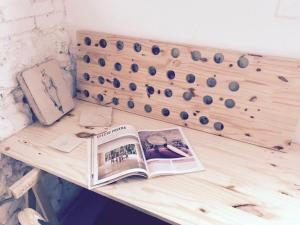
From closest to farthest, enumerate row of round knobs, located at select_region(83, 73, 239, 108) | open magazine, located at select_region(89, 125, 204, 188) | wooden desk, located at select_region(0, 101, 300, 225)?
wooden desk, located at select_region(0, 101, 300, 225)
open magazine, located at select_region(89, 125, 204, 188)
row of round knobs, located at select_region(83, 73, 239, 108)

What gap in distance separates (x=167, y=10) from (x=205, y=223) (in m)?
0.75

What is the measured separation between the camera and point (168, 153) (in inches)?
38.5

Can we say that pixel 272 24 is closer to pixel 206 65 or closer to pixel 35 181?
pixel 206 65

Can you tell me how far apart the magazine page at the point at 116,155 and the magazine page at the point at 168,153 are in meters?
0.04

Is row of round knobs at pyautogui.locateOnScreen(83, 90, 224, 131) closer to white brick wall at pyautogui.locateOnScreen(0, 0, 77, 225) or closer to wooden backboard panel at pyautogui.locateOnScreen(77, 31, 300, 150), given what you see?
wooden backboard panel at pyautogui.locateOnScreen(77, 31, 300, 150)

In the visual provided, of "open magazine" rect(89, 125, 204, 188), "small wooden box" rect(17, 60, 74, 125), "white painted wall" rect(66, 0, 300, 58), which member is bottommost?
"open magazine" rect(89, 125, 204, 188)

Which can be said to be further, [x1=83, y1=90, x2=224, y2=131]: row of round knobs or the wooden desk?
[x1=83, y1=90, x2=224, y2=131]: row of round knobs

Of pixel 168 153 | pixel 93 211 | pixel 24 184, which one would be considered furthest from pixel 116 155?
pixel 93 211

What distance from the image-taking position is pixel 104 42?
1186mm

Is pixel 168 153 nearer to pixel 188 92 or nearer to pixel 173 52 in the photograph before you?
pixel 188 92

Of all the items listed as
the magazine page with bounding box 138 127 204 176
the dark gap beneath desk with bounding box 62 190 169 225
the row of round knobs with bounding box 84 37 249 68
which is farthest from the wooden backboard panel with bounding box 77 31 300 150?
the dark gap beneath desk with bounding box 62 190 169 225

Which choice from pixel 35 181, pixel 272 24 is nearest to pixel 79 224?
pixel 35 181

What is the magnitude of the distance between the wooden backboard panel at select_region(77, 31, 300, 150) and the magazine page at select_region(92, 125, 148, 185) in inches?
8.3

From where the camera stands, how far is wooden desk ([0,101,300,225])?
0.78 metres
